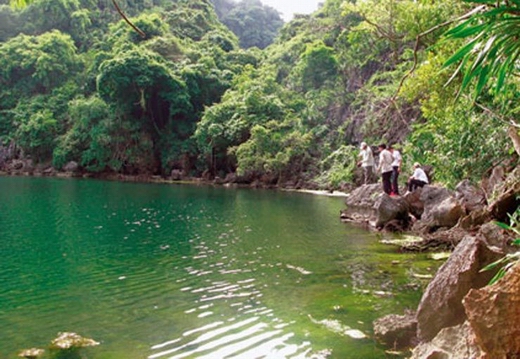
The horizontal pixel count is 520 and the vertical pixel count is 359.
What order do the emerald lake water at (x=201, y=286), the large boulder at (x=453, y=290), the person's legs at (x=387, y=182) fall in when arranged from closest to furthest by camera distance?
the large boulder at (x=453, y=290), the emerald lake water at (x=201, y=286), the person's legs at (x=387, y=182)

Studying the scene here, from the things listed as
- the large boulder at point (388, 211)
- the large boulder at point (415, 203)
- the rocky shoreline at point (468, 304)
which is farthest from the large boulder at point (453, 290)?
the large boulder at point (415, 203)

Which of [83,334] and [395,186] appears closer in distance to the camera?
[83,334]

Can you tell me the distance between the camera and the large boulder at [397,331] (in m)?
5.14

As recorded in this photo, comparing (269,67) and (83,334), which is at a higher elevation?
(269,67)

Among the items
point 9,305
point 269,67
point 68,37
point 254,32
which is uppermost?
point 254,32

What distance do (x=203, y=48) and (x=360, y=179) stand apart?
27.2m

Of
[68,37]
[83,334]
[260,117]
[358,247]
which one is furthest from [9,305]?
[68,37]

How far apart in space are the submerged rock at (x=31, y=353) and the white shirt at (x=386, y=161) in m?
11.6

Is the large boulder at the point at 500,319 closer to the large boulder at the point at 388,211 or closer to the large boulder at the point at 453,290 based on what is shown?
the large boulder at the point at 453,290

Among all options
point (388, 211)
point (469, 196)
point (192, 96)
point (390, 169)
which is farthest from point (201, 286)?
point (192, 96)

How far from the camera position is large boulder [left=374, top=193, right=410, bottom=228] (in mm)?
14047

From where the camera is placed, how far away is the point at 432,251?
10438 mm

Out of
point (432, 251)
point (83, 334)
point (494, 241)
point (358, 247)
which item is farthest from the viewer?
point (358, 247)

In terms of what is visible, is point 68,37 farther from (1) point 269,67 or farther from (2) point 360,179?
(2) point 360,179
